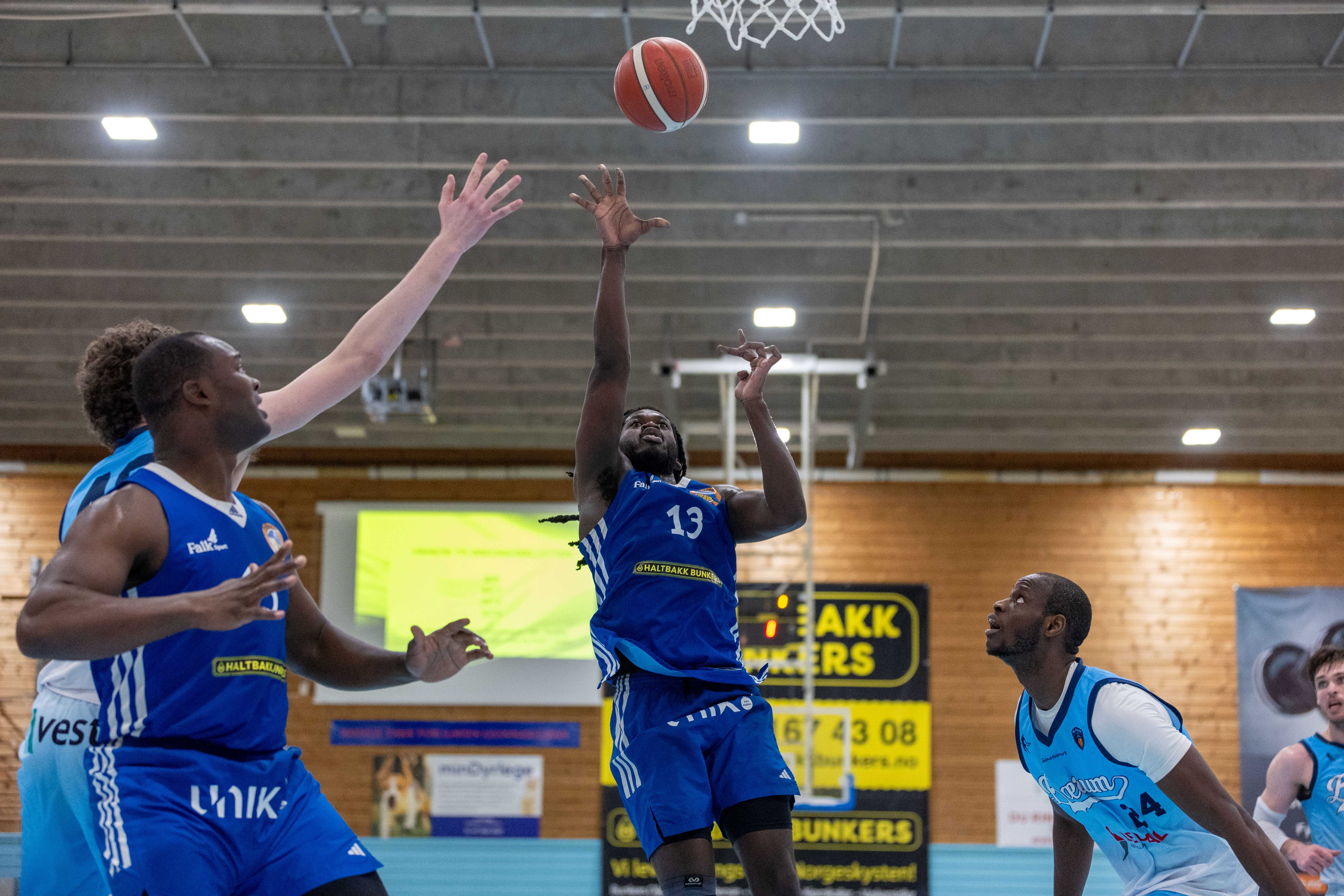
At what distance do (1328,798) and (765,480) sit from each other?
3780mm

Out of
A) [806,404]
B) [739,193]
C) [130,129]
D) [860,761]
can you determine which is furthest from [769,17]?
[860,761]

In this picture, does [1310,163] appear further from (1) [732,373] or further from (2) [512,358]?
(2) [512,358]

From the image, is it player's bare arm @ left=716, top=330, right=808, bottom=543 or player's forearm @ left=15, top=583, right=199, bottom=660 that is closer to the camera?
player's forearm @ left=15, top=583, right=199, bottom=660

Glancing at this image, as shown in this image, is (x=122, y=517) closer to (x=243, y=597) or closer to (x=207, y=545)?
(x=207, y=545)

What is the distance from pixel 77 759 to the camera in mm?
3092

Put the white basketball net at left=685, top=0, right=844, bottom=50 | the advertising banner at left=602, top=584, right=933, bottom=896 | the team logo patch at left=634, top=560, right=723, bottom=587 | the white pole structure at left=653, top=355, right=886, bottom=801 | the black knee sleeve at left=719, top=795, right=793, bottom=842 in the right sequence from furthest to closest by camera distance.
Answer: the advertising banner at left=602, top=584, right=933, bottom=896 → the white pole structure at left=653, top=355, right=886, bottom=801 → the white basketball net at left=685, top=0, right=844, bottom=50 → the team logo patch at left=634, top=560, right=723, bottom=587 → the black knee sleeve at left=719, top=795, right=793, bottom=842

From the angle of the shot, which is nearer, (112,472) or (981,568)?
(112,472)

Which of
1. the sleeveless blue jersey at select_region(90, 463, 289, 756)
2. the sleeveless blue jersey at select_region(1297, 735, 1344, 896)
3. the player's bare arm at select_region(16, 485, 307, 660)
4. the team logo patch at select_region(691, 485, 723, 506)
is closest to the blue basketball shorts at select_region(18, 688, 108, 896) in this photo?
the sleeveless blue jersey at select_region(90, 463, 289, 756)

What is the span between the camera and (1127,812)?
14.3 feet

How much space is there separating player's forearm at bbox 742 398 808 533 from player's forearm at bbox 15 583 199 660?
2468 mm

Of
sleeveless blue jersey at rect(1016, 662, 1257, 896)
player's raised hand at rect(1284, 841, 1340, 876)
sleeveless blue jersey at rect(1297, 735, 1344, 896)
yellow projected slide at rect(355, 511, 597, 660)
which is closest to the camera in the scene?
sleeveless blue jersey at rect(1016, 662, 1257, 896)

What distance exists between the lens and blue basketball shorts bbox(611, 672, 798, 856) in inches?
159

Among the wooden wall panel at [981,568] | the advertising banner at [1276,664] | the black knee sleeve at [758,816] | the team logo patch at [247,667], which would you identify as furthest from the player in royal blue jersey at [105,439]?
the advertising banner at [1276,664]

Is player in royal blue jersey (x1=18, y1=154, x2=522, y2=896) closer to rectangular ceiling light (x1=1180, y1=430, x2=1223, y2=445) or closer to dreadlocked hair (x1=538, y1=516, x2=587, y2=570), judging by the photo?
dreadlocked hair (x1=538, y1=516, x2=587, y2=570)
